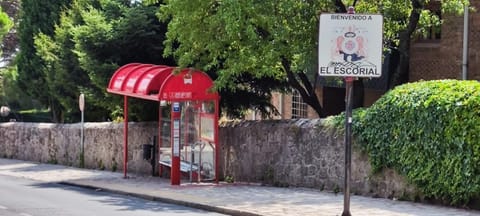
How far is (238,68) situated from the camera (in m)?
17.8

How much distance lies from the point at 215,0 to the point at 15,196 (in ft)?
21.0

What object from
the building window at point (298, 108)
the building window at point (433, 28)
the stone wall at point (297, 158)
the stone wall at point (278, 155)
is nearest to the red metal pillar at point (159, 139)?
the stone wall at point (278, 155)

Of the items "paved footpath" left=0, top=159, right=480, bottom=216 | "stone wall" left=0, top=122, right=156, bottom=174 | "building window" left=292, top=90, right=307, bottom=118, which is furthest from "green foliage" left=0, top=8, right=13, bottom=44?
"paved footpath" left=0, top=159, right=480, bottom=216

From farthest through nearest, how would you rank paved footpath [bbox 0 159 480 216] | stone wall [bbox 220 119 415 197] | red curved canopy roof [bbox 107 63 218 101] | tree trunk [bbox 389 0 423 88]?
red curved canopy roof [bbox 107 63 218 101] → tree trunk [bbox 389 0 423 88] → stone wall [bbox 220 119 415 197] → paved footpath [bbox 0 159 480 216]

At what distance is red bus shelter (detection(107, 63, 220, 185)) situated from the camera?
19391 millimetres

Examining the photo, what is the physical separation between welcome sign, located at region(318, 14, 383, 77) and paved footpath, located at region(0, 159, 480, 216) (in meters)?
2.54

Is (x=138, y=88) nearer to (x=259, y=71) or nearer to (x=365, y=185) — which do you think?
(x=259, y=71)

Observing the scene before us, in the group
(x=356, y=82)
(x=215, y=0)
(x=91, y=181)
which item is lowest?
(x=91, y=181)

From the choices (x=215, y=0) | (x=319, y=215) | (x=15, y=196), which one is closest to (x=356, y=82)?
(x=215, y=0)

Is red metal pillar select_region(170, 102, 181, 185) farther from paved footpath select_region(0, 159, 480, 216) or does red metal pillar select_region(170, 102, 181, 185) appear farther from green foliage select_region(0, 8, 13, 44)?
green foliage select_region(0, 8, 13, 44)

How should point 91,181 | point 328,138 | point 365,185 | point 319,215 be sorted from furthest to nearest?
point 91,181 < point 328,138 < point 365,185 < point 319,215

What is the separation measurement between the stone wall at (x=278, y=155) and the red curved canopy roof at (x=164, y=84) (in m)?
1.59

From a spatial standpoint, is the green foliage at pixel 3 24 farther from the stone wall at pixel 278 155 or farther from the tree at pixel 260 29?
the tree at pixel 260 29

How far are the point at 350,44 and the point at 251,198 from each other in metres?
4.88
